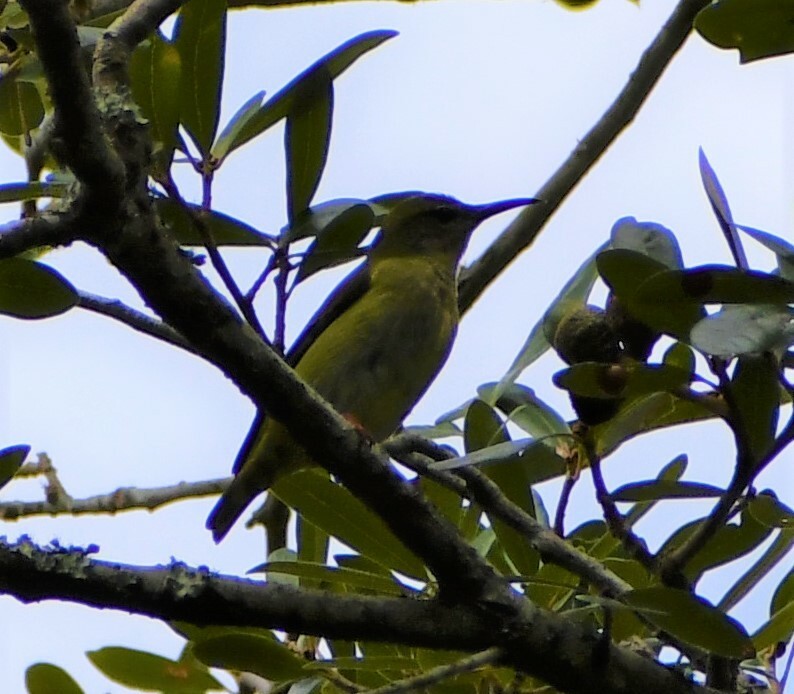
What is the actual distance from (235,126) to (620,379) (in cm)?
138

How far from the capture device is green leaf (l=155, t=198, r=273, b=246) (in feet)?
9.64

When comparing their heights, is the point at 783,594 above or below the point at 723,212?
below

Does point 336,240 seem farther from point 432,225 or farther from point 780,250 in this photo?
point 432,225

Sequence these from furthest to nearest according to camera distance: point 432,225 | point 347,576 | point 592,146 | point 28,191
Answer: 1. point 432,225
2. point 592,146
3. point 28,191
4. point 347,576

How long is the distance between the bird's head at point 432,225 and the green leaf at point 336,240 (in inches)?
75.7

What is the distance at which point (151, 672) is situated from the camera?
2818 mm

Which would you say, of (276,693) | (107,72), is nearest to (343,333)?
(276,693)

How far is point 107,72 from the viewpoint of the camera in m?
2.33

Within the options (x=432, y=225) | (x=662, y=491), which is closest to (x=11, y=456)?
(x=662, y=491)

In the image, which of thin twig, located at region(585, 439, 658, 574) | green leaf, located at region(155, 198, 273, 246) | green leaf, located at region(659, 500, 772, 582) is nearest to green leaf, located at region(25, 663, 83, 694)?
green leaf, located at region(155, 198, 273, 246)

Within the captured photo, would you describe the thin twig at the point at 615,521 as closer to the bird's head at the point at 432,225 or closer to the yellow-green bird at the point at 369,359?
the yellow-green bird at the point at 369,359

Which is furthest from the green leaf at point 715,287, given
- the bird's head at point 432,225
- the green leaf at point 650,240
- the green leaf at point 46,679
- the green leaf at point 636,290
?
the bird's head at point 432,225

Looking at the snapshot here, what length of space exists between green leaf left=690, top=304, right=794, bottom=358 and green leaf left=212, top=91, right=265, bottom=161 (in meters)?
1.40

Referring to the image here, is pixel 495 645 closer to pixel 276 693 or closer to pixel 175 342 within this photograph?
pixel 276 693
